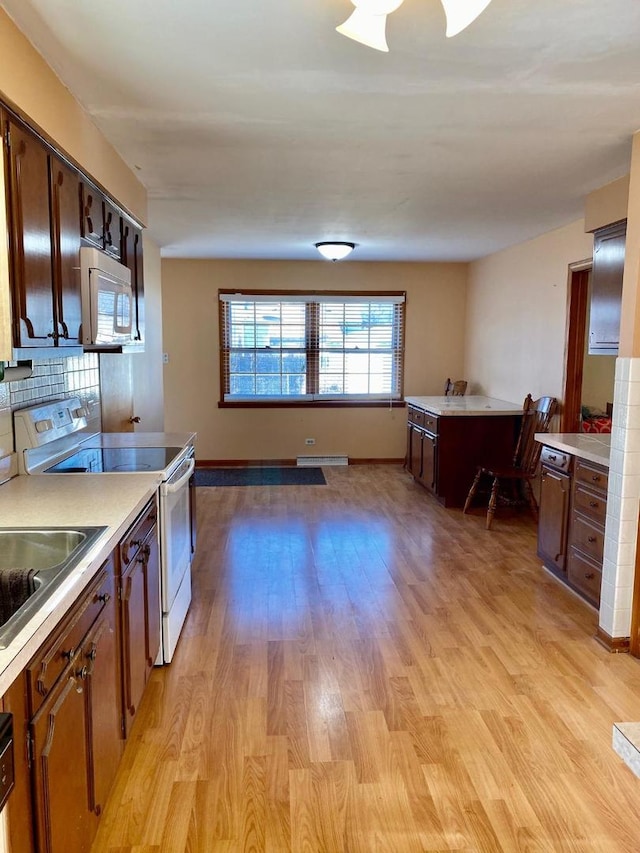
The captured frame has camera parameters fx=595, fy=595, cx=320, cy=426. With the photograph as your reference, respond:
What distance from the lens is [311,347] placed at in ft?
22.8

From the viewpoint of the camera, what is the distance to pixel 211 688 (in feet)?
8.27

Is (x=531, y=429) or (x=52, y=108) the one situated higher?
(x=52, y=108)

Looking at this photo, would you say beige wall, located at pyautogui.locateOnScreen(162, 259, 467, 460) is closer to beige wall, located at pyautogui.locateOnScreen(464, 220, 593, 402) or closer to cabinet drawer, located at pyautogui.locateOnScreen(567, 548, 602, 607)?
beige wall, located at pyautogui.locateOnScreen(464, 220, 593, 402)

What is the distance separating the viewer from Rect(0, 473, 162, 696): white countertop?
3.89ft

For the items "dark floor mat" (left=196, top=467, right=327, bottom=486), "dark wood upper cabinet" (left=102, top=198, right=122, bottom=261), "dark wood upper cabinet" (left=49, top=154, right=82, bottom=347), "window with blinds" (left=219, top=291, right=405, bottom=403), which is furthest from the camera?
"window with blinds" (left=219, top=291, right=405, bottom=403)

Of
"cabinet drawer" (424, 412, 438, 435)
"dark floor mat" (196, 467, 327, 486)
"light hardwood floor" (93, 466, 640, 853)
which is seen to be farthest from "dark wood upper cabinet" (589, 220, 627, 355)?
"dark floor mat" (196, 467, 327, 486)

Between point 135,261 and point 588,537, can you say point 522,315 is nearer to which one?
point 588,537

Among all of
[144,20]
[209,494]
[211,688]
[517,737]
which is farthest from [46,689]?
[209,494]

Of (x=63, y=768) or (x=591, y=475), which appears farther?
(x=591, y=475)

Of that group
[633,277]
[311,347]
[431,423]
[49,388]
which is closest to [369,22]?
[633,277]

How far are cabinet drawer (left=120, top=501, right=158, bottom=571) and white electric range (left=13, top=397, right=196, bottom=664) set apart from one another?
6.1 inches

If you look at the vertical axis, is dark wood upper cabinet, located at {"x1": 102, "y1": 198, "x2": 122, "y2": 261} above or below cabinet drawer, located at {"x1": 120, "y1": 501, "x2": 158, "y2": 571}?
above

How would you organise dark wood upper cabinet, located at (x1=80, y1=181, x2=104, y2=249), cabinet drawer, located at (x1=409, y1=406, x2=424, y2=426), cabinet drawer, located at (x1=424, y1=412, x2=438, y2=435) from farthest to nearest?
cabinet drawer, located at (x1=409, y1=406, x2=424, y2=426) < cabinet drawer, located at (x1=424, y1=412, x2=438, y2=435) < dark wood upper cabinet, located at (x1=80, y1=181, x2=104, y2=249)

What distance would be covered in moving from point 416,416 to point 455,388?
1.07 m
